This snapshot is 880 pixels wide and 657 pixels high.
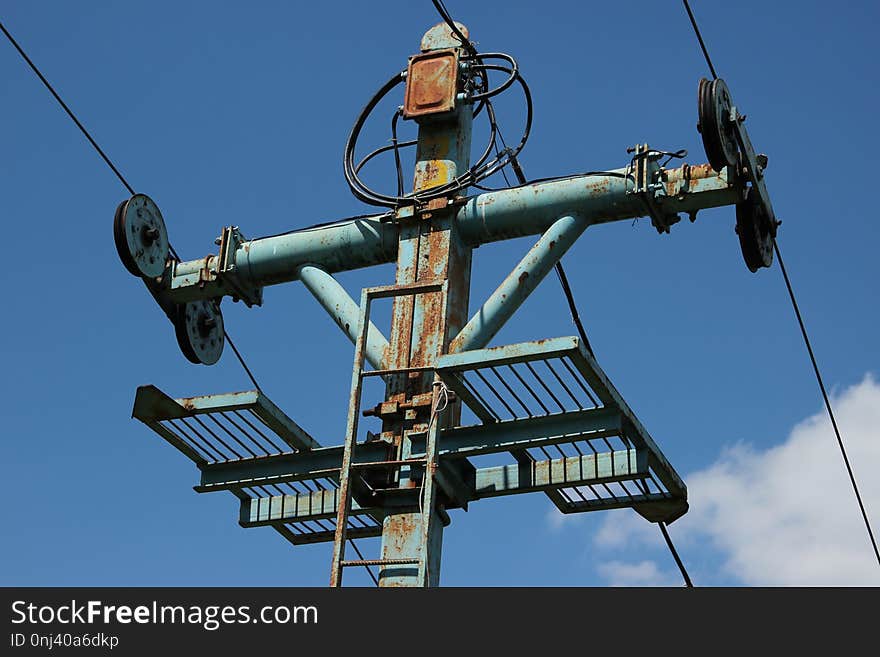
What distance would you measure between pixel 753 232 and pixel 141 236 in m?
5.22

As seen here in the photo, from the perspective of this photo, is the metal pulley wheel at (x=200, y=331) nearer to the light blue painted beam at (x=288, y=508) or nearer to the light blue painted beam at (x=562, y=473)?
the light blue painted beam at (x=288, y=508)

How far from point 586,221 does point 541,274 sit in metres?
0.60

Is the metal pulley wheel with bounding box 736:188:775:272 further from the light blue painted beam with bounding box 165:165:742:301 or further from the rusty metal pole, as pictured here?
the rusty metal pole

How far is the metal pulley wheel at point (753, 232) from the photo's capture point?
1488 centimetres

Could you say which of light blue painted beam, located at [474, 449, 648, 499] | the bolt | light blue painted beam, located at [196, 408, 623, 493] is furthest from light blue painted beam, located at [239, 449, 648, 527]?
the bolt

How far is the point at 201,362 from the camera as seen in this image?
1664 cm

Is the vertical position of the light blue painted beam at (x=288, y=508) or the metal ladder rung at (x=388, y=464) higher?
the light blue painted beam at (x=288, y=508)

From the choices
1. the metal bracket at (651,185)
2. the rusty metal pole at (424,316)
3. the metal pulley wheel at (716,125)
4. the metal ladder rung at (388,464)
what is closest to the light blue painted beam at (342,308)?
the rusty metal pole at (424,316)

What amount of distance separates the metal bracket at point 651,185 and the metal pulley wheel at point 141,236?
4.21m

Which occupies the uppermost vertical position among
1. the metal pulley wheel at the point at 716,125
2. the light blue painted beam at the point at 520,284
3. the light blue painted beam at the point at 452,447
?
the metal pulley wheel at the point at 716,125

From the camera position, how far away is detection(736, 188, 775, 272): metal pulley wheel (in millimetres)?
14883

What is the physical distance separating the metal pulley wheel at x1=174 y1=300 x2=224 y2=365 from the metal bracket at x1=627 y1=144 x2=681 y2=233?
4.19m

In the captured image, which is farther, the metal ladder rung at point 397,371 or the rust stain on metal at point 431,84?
the rust stain on metal at point 431,84

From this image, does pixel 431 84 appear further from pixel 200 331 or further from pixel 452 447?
pixel 452 447
